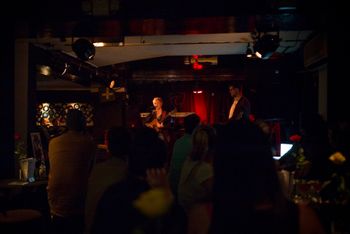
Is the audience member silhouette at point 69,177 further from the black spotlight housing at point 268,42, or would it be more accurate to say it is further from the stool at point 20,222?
the black spotlight housing at point 268,42

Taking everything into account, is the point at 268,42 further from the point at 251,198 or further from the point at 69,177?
the point at 251,198

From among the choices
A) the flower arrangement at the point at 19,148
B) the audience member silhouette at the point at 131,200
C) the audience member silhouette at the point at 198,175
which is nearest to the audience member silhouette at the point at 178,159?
the audience member silhouette at the point at 198,175

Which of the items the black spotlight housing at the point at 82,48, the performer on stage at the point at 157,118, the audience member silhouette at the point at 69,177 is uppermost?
the black spotlight housing at the point at 82,48

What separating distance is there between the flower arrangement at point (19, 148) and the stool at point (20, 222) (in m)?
1.55

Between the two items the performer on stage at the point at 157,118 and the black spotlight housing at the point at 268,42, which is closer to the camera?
the black spotlight housing at the point at 268,42

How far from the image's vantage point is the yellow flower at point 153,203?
2.23 m

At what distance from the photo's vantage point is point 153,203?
2266 mm

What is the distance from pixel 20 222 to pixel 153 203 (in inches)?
100

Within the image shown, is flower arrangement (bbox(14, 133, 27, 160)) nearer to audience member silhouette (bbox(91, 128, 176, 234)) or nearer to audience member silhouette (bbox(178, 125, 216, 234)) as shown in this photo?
audience member silhouette (bbox(178, 125, 216, 234))

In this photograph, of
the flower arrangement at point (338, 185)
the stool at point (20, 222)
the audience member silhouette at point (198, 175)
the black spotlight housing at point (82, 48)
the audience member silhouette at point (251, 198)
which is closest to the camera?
the audience member silhouette at point (251, 198)

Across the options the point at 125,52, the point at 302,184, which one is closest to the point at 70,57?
the point at 125,52

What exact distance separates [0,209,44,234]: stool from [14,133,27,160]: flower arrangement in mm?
1551

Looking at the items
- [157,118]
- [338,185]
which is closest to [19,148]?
[338,185]

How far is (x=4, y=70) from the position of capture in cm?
630
